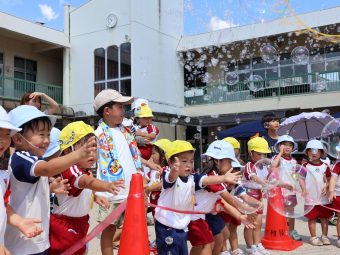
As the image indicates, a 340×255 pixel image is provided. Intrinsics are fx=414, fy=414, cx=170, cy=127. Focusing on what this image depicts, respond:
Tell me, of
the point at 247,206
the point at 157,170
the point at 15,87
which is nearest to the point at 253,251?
the point at 247,206

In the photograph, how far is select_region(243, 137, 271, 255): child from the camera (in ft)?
14.4

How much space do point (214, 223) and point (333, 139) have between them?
2764mm

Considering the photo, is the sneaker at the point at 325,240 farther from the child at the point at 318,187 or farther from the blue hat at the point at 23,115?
the blue hat at the point at 23,115

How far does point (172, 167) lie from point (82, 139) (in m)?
0.81

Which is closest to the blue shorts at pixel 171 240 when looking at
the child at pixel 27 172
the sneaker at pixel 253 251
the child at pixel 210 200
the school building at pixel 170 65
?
the child at pixel 210 200

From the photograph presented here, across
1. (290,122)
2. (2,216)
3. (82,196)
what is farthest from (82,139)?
(290,122)

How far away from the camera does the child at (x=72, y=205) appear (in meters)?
2.95

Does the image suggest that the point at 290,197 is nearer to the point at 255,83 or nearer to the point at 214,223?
the point at 214,223

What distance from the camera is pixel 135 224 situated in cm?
302

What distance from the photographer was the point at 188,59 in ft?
60.7

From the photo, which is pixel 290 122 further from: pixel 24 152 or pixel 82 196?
pixel 24 152

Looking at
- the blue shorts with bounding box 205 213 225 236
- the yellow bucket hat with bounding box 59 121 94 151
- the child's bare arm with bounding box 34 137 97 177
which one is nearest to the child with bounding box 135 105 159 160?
the blue shorts with bounding box 205 213 225 236

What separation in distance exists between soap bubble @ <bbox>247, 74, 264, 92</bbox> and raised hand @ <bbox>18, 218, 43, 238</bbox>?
14.4 metres

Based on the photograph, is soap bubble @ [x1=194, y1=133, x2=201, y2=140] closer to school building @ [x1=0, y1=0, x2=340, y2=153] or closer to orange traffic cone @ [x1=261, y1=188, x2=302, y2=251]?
school building @ [x1=0, y1=0, x2=340, y2=153]
